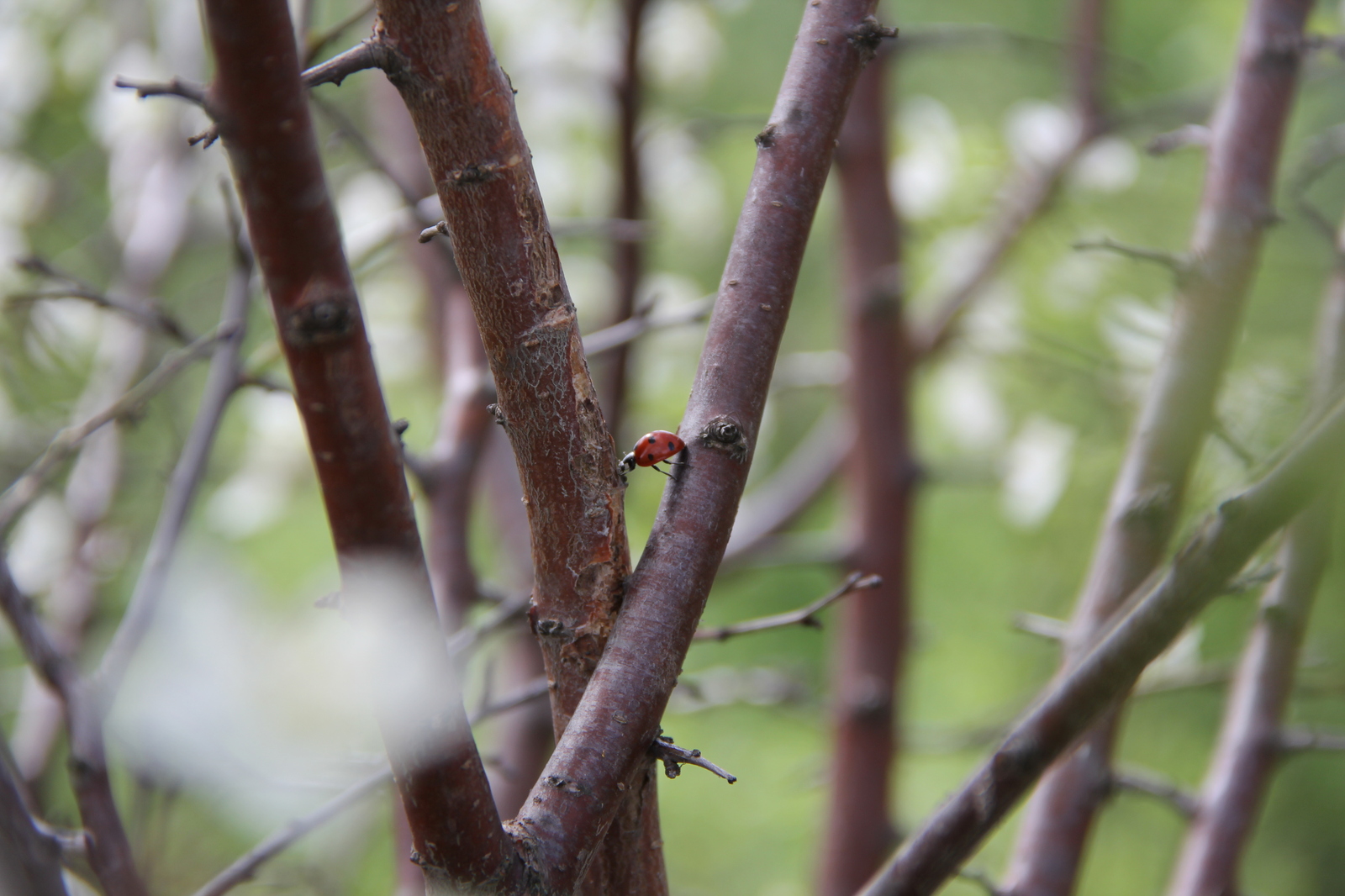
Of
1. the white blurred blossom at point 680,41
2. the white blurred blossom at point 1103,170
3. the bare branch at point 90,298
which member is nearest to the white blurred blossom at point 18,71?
the white blurred blossom at point 680,41

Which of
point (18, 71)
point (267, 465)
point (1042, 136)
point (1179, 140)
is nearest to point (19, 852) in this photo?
point (1179, 140)

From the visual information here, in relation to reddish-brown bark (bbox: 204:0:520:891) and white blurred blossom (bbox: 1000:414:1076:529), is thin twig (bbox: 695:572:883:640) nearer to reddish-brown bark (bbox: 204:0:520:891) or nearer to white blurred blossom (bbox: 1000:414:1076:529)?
reddish-brown bark (bbox: 204:0:520:891)

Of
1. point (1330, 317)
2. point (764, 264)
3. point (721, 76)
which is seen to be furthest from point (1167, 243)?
point (721, 76)

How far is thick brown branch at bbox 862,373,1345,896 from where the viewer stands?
0.24 meters

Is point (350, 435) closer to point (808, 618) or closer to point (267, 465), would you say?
point (808, 618)

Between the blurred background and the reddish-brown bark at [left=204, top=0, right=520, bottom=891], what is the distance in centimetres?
27

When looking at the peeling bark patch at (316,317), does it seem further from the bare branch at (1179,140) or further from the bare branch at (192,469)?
the bare branch at (1179,140)

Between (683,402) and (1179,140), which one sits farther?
(683,402)

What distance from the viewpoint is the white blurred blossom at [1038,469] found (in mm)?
780

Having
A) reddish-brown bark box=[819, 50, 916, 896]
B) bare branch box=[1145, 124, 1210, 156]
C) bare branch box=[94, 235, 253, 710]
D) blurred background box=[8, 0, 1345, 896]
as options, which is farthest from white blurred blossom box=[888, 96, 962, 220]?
bare branch box=[94, 235, 253, 710]

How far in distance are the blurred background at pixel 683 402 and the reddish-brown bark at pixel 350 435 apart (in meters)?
0.27

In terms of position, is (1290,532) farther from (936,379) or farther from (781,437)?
(781,437)

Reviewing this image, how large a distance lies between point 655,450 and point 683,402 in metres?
0.82

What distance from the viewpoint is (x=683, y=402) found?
1139mm
